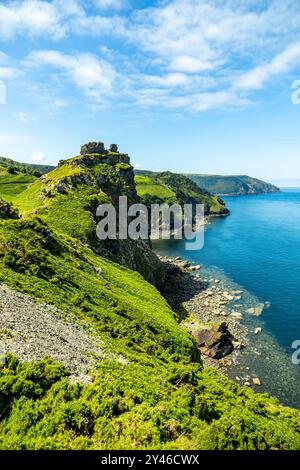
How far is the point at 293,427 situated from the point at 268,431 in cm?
853

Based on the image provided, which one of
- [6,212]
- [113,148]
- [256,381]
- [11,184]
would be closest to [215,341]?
[256,381]

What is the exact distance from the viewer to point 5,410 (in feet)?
60.8

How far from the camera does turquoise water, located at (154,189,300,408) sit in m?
53.2

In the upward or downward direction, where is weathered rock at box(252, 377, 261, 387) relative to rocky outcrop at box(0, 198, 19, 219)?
downward

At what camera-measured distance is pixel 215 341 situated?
58.9 m

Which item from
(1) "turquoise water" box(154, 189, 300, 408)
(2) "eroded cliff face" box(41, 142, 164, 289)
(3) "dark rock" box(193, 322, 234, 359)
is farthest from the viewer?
(2) "eroded cliff face" box(41, 142, 164, 289)

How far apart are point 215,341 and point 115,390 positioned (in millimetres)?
42340

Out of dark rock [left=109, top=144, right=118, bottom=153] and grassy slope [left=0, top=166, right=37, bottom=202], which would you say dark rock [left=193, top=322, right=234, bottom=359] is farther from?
grassy slope [left=0, top=166, right=37, bottom=202]

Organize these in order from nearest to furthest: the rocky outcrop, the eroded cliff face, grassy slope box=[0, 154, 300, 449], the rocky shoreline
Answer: grassy slope box=[0, 154, 300, 449]
the rocky outcrop
the rocky shoreline
the eroded cliff face

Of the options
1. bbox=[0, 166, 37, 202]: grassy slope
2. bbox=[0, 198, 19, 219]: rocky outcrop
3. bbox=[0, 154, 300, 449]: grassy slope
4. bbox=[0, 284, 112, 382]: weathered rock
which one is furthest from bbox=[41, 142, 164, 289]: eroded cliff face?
bbox=[0, 284, 112, 382]: weathered rock

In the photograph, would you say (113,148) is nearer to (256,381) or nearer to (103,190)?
(103,190)

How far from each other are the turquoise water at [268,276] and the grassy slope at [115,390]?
18.8 m

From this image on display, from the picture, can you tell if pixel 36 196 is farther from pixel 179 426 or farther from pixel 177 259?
pixel 179 426
